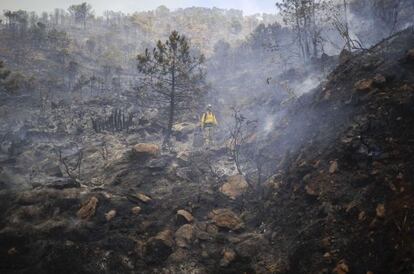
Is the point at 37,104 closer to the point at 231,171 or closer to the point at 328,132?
the point at 231,171

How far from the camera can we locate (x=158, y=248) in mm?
7266

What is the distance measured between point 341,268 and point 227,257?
2.29 metres

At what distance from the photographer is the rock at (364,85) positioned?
915cm

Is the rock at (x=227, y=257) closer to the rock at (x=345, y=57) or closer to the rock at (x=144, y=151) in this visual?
the rock at (x=144, y=151)

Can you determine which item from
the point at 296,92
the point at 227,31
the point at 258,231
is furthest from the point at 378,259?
the point at 227,31

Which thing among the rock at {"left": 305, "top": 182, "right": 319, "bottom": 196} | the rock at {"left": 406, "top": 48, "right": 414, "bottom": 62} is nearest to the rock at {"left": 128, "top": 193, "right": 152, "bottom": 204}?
the rock at {"left": 305, "top": 182, "right": 319, "bottom": 196}

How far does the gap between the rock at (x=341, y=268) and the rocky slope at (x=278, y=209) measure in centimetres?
2

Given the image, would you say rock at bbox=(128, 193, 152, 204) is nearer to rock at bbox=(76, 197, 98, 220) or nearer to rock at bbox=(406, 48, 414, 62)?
rock at bbox=(76, 197, 98, 220)

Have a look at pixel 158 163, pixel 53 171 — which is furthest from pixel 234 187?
pixel 53 171

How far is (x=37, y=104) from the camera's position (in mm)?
29844

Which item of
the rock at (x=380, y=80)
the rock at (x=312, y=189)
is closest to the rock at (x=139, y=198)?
the rock at (x=312, y=189)

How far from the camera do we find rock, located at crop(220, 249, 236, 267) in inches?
267

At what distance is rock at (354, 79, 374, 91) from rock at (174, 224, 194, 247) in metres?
5.74

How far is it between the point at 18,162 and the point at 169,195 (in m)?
9.16
